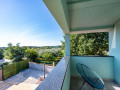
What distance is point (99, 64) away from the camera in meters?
2.10

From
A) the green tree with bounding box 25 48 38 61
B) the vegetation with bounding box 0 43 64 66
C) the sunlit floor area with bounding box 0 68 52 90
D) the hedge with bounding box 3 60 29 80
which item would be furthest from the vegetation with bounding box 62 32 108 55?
the green tree with bounding box 25 48 38 61

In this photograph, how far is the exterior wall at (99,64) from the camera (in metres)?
2.04

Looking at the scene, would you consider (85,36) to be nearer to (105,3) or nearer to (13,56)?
(105,3)

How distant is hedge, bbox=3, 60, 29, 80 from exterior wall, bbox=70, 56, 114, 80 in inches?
286

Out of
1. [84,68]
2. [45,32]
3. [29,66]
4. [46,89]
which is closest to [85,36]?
[84,68]

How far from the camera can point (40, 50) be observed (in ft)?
36.7

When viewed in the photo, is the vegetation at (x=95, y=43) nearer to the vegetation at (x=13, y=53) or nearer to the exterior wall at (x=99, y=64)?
the exterior wall at (x=99, y=64)

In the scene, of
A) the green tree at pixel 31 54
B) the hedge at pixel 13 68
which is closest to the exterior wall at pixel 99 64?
the hedge at pixel 13 68

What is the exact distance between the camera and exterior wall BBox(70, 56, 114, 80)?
2039 millimetres

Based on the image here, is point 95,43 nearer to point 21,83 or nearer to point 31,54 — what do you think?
point 21,83

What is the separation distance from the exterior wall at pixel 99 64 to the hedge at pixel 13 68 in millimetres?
7252

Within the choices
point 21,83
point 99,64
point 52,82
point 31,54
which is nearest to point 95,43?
point 99,64

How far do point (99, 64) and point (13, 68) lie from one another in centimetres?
853

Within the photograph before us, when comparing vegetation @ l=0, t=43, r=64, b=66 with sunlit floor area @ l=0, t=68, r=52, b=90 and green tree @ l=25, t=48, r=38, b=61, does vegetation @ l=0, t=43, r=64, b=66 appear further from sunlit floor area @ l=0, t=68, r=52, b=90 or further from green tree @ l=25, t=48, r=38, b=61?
sunlit floor area @ l=0, t=68, r=52, b=90
